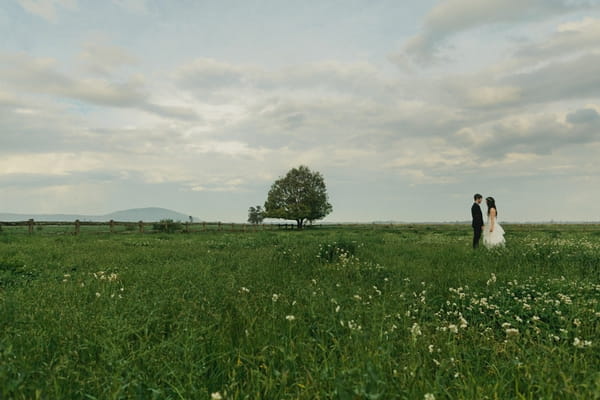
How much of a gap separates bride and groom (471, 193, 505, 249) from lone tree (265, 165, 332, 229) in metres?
53.2

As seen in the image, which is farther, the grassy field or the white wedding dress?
the white wedding dress

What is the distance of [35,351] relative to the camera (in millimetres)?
3408

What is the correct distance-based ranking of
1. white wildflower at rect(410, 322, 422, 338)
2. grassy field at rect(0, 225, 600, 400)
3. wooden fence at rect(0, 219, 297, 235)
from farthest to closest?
1. wooden fence at rect(0, 219, 297, 235)
2. white wildflower at rect(410, 322, 422, 338)
3. grassy field at rect(0, 225, 600, 400)

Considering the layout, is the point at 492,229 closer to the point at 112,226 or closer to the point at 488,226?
the point at 488,226

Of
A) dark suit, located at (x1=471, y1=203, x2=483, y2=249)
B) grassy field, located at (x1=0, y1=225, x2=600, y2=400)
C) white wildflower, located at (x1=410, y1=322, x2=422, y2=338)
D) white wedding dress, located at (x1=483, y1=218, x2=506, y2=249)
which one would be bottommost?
grassy field, located at (x1=0, y1=225, x2=600, y2=400)

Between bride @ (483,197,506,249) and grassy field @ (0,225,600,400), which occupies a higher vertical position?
bride @ (483,197,506,249)

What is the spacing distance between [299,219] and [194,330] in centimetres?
6521

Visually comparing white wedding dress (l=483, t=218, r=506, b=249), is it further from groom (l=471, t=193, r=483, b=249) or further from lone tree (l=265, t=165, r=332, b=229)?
lone tree (l=265, t=165, r=332, b=229)

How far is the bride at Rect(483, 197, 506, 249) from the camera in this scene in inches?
559

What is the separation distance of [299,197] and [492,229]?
5733 centimetres

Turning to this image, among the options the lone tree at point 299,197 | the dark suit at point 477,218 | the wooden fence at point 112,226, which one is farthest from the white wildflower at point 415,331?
the lone tree at point 299,197

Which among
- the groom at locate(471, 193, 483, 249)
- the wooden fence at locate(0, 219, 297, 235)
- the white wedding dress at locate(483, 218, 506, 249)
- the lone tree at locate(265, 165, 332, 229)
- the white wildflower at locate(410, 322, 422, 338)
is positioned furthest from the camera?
the lone tree at locate(265, 165, 332, 229)

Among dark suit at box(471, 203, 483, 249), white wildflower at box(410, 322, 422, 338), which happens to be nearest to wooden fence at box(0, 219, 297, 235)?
dark suit at box(471, 203, 483, 249)

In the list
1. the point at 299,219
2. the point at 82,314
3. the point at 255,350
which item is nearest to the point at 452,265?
the point at 255,350
